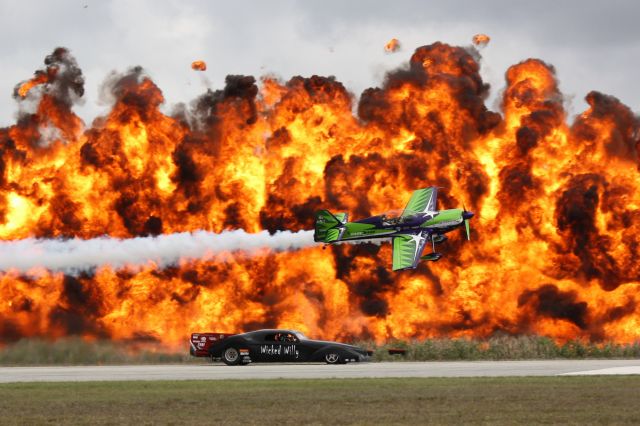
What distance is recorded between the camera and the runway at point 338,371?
40188 millimetres

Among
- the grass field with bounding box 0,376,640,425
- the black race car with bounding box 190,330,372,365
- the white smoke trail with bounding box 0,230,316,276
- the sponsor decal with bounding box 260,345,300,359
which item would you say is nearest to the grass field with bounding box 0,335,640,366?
the white smoke trail with bounding box 0,230,316,276

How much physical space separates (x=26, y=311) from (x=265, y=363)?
24.6m

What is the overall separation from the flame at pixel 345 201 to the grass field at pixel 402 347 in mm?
9833

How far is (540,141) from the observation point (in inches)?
2805

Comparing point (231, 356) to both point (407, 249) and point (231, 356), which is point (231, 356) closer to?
point (231, 356)

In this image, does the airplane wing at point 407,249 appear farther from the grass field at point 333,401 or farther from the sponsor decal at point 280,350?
the grass field at point 333,401

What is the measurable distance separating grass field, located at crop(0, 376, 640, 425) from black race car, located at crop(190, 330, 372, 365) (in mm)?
11674

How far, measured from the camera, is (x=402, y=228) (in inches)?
2296

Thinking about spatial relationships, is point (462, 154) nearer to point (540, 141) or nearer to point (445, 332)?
point (540, 141)

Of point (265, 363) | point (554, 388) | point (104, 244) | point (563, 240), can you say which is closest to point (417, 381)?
point (554, 388)

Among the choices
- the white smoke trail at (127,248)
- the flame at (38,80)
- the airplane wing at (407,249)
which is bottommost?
the airplane wing at (407,249)

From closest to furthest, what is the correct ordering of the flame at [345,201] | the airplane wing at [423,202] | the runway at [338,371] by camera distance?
the runway at [338,371] → the airplane wing at [423,202] → the flame at [345,201]

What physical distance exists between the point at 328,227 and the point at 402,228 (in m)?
4.46

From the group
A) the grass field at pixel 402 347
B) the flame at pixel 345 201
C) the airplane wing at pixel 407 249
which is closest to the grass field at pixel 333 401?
the grass field at pixel 402 347
